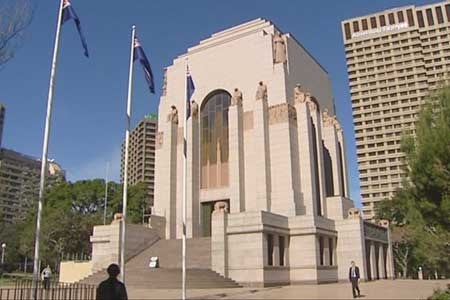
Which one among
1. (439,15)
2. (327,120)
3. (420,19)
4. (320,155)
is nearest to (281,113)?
(320,155)

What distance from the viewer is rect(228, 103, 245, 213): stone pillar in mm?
37125

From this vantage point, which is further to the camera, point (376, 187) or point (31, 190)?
point (376, 187)

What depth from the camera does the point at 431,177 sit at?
16.8 meters

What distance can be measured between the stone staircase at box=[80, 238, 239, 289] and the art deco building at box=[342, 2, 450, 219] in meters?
70.2

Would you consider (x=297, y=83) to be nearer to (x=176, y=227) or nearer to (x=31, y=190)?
(x=176, y=227)

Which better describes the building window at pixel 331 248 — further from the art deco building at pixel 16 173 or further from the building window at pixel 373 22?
the building window at pixel 373 22

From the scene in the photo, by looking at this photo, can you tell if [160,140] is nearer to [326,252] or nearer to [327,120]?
[327,120]

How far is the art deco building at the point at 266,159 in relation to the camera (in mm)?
30781

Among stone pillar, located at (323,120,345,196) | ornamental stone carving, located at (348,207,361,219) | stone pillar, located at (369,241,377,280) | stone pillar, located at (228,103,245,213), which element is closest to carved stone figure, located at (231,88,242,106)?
stone pillar, located at (228,103,245,213)

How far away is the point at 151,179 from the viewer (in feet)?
355

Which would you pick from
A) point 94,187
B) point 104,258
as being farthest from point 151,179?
point 104,258

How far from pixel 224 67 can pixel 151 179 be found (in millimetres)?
69318

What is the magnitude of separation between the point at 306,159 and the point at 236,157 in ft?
17.8

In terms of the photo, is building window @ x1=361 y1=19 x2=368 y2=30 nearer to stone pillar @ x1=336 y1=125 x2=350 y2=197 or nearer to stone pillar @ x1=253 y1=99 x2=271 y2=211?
stone pillar @ x1=336 y1=125 x2=350 y2=197
